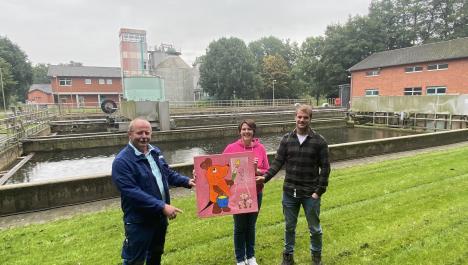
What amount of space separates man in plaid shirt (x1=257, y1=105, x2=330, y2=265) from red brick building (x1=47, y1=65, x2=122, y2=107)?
51.4 meters

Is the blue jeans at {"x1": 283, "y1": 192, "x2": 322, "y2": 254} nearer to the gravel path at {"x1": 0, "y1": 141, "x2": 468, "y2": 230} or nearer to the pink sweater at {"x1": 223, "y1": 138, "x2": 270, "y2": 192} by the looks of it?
the pink sweater at {"x1": 223, "y1": 138, "x2": 270, "y2": 192}

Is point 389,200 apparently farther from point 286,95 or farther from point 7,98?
point 7,98

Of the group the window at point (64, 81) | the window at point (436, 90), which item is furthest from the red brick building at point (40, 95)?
the window at point (436, 90)

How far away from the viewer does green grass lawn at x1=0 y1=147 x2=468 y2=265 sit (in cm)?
364

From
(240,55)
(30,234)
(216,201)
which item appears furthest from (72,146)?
(240,55)

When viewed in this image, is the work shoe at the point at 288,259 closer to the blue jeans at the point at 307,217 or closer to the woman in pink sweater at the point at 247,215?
the blue jeans at the point at 307,217

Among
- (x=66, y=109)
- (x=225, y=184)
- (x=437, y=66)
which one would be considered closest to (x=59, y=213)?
(x=225, y=184)

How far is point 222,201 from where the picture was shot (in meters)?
3.15

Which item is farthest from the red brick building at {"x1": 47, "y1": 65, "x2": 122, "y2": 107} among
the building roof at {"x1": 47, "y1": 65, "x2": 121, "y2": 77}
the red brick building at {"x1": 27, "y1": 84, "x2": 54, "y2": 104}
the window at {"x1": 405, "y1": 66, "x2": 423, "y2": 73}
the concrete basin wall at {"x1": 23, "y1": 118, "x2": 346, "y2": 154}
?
the window at {"x1": 405, "y1": 66, "x2": 423, "y2": 73}

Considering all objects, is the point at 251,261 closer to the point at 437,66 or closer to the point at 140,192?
the point at 140,192

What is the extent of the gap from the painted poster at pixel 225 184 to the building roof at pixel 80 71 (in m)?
55.1

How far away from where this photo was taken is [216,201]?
3137 mm

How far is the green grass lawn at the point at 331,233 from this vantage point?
3645 millimetres

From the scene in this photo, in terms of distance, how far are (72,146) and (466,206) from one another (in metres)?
17.2
